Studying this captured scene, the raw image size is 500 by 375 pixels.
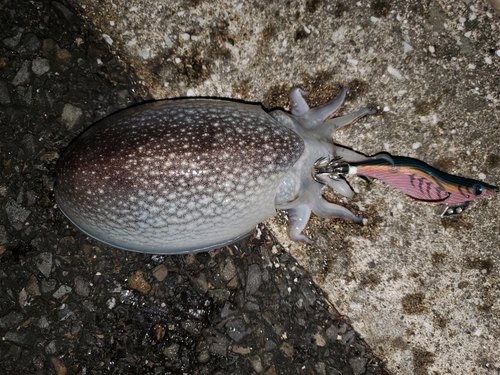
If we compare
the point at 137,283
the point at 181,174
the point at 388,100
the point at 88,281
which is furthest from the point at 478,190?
the point at 88,281

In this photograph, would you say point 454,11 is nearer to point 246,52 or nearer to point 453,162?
point 453,162

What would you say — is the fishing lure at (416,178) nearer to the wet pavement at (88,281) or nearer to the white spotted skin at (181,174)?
the white spotted skin at (181,174)

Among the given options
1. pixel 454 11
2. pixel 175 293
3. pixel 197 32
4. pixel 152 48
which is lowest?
pixel 175 293

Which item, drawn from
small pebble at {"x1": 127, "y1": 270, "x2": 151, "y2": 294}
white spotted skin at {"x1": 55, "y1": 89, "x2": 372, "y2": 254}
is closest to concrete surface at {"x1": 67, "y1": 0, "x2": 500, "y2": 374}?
white spotted skin at {"x1": 55, "y1": 89, "x2": 372, "y2": 254}

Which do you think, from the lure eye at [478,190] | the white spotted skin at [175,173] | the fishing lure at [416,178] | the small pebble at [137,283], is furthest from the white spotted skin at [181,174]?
the lure eye at [478,190]

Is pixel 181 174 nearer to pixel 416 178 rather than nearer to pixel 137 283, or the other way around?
pixel 137 283

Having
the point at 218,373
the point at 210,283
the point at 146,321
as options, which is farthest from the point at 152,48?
the point at 218,373
